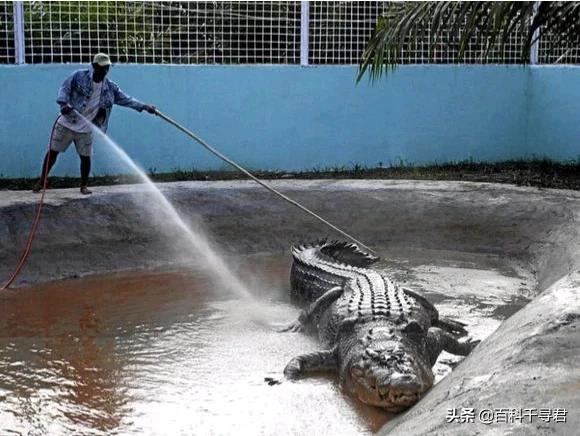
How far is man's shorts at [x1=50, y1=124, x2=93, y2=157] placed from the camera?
28.3ft

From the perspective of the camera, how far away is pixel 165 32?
11.1 metres

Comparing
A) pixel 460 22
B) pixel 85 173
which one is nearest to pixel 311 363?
pixel 85 173

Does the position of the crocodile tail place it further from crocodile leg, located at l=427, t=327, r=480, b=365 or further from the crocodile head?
the crocodile head

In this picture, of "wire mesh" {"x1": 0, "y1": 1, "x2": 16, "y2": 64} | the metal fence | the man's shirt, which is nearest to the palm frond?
the metal fence

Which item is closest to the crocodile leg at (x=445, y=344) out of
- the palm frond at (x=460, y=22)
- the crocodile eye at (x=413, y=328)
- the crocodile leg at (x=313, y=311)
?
the crocodile eye at (x=413, y=328)

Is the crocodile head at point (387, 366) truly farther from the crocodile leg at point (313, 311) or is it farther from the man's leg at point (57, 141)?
the man's leg at point (57, 141)

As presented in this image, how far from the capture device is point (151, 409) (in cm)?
462

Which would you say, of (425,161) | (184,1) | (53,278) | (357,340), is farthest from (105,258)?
(425,161)

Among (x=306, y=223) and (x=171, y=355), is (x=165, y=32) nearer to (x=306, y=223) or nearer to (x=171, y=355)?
(x=306, y=223)

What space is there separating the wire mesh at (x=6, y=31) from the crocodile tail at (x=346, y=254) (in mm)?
4934

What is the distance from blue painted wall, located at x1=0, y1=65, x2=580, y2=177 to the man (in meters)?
1.77

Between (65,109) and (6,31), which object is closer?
(65,109)

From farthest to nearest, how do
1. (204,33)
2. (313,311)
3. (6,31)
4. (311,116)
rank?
(311,116), (204,33), (6,31), (313,311)

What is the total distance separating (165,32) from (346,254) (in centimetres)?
468
